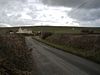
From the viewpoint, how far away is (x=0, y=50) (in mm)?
13289

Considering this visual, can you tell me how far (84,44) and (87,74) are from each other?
48.4 ft

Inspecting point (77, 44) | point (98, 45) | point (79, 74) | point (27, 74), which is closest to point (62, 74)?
point (79, 74)

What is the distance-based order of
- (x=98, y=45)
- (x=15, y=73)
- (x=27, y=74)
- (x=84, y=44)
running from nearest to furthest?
1. (x=15, y=73)
2. (x=27, y=74)
3. (x=98, y=45)
4. (x=84, y=44)

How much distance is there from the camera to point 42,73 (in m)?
11.9

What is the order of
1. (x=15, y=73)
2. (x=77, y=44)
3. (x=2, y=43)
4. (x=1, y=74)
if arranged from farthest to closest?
(x=77, y=44) → (x=2, y=43) → (x=15, y=73) → (x=1, y=74)

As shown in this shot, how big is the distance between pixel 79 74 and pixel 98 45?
36.3 ft

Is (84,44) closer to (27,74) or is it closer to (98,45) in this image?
(98,45)

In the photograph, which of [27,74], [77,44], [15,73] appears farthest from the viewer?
[77,44]

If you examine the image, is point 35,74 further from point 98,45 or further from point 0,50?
point 98,45

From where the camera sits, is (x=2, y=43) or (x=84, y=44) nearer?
(x=2, y=43)

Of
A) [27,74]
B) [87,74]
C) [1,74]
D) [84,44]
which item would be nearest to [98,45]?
[84,44]

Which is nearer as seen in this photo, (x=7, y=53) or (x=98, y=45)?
(x=7, y=53)

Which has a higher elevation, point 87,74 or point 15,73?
point 15,73

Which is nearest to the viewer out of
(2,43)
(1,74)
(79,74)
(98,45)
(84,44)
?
(1,74)
